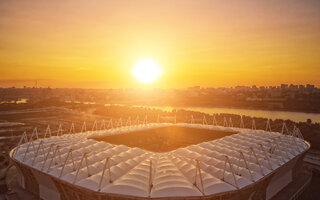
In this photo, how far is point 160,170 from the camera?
24.2 metres

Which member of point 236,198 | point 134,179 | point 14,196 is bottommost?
point 14,196

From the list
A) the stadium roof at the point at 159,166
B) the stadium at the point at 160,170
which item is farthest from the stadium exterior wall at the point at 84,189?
the stadium roof at the point at 159,166

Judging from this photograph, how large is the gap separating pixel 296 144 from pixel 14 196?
1443 inches

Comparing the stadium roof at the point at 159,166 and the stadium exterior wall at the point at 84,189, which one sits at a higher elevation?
the stadium roof at the point at 159,166

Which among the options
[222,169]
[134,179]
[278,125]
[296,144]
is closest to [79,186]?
[134,179]

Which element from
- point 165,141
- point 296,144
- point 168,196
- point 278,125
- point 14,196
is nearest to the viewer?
point 168,196

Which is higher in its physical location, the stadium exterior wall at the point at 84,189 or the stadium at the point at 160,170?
the stadium at the point at 160,170

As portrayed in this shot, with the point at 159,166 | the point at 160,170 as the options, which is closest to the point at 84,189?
the point at 160,170

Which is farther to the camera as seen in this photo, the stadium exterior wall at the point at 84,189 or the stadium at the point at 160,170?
the stadium exterior wall at the point at 84,189

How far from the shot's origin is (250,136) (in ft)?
135

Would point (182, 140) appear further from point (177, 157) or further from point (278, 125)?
point (278, 125)

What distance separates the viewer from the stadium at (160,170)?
21.1m

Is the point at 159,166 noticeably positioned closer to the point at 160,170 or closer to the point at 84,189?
the point at 160,170

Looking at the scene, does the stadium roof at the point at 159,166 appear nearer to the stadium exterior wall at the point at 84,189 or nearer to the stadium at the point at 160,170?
the stadium at the point at 160,170
